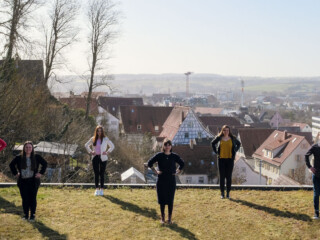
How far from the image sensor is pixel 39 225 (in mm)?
7934

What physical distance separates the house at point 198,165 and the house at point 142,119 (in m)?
20.0

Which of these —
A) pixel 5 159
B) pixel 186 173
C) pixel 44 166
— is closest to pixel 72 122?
pixel 5 159

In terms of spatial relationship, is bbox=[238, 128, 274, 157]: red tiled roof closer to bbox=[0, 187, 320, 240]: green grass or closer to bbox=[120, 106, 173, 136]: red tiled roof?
bbox=[120, 106, 173, 136]: red tiled roof

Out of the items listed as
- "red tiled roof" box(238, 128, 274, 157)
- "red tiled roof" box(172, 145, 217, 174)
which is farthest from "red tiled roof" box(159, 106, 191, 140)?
"red tiled roof" box(238, 128, 274, 157)

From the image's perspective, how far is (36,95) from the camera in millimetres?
21125

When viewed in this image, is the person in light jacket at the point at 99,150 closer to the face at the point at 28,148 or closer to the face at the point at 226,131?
the face at the point at 28,148

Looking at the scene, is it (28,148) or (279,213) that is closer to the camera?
(28,148)

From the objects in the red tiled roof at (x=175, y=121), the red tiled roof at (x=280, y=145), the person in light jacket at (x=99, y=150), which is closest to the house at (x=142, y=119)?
the red tiled roof at (x=175, y=121)

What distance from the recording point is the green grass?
764 cm

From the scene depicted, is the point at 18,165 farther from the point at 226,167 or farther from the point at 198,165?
the point at 198,165

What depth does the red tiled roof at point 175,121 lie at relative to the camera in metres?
48.4

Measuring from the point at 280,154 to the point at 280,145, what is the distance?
43.3 inches

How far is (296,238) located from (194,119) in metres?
40.3

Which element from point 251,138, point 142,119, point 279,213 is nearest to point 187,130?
point 251,138
